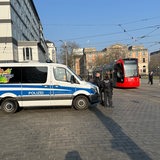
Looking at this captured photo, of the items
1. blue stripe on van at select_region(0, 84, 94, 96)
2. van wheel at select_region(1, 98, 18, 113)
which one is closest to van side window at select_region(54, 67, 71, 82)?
blue stripe on van at select_region(0, 84, 94, 96)

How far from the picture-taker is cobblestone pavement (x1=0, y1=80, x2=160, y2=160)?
6.05 meters

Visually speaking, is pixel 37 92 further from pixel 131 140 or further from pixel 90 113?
pixel 131 140

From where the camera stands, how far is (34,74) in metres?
12.6

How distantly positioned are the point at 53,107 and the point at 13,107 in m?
2.12

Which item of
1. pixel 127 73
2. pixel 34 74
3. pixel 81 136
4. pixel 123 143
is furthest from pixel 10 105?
pixel 127 73

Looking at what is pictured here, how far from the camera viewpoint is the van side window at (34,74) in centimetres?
1248

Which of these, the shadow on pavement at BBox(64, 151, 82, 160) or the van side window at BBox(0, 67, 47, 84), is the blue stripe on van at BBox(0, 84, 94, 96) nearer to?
the van side window at BBox(0, 67, 47, 84)

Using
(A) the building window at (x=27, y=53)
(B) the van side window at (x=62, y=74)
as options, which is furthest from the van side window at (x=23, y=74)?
(A) the building window at (x=27, y=53)

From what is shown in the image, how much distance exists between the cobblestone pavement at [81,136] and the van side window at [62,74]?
1691 millimetres

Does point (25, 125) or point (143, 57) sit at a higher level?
point (143, 57)

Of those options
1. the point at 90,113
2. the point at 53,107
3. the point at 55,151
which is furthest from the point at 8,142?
the point at 53,107

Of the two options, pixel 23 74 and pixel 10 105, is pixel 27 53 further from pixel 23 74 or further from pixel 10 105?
pixel 10 105

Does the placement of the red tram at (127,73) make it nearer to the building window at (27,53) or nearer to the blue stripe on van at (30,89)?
the blue stripe on van at (30,89)

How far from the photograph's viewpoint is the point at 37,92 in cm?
1236
